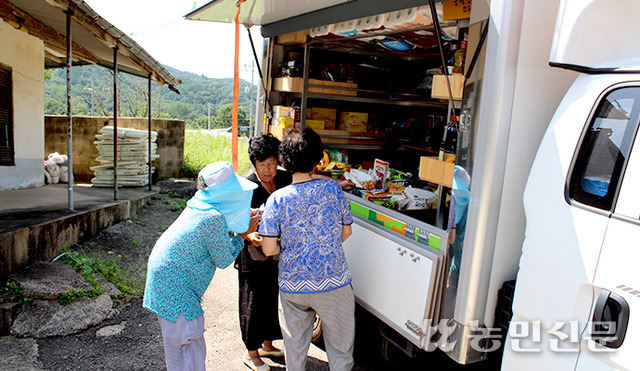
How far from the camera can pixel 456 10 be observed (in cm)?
265

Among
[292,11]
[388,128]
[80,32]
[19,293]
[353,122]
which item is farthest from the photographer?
[80,32]

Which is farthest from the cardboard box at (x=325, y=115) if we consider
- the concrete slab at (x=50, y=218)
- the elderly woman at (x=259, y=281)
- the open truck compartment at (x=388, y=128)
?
the concrete slab at (x=50, y=218)

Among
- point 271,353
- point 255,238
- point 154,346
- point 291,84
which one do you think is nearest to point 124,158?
point 291,84

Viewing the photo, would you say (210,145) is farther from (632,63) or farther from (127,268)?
(632,63)

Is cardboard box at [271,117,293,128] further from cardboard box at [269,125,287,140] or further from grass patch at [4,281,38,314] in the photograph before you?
grass patch at [4,281,38,314]

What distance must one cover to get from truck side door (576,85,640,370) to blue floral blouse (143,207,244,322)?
5.83 ft

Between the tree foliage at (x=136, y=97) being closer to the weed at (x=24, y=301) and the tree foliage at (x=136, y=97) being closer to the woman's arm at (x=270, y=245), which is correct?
the weed at (x=24, y=301)

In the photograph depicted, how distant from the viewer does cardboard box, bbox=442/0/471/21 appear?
8.49 ft

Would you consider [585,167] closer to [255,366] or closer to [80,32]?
[255,366]

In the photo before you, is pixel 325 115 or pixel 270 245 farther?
pixel 325 115

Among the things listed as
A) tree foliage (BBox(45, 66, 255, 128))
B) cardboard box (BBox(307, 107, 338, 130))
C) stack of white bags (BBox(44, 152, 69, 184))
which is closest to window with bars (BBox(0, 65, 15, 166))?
stack of white bags (BBox(44, 152, 69, 184))

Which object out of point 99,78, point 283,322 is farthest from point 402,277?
point 99,78

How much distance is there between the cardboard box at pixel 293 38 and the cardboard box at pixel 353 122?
1.02 meters

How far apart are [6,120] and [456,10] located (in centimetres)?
708
